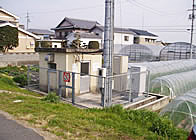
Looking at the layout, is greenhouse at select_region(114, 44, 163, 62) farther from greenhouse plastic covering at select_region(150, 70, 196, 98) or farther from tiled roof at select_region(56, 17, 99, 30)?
Result: tiled roof at select_region(56, 17, 99, 30)

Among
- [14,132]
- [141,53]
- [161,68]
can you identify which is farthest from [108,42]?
[141,53]

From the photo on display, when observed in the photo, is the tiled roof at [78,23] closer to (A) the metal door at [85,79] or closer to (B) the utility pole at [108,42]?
(A) the metal door at [85,79]

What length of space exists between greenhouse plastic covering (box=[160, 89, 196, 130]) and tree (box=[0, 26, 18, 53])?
22.6 meters

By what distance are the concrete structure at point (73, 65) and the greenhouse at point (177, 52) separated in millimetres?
20210

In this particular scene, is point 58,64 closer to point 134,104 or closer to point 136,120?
point 134,104

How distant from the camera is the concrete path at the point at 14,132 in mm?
4211

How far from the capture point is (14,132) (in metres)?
4.47

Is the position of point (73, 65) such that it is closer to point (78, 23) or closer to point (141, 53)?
point (141, 53)

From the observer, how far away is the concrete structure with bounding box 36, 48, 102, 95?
31.3 feet

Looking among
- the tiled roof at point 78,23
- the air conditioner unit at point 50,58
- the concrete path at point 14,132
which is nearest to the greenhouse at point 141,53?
the tiled roof at point 78,23

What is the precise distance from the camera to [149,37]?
173ft

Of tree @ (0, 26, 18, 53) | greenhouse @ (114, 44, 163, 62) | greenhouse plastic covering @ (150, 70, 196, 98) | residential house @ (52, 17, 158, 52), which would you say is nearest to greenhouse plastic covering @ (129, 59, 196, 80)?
greenhouse plastic covering @ (150, 70, 196, 98)

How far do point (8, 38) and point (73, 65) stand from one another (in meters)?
18.2

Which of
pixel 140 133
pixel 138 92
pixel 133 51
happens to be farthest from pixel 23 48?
pixel 140 133
